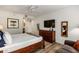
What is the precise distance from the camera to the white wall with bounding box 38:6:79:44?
3.80 ft

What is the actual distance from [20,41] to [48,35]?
1.51ft

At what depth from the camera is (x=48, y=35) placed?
1328 millimetres

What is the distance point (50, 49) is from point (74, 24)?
0.52 meters

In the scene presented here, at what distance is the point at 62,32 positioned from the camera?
4.20ft

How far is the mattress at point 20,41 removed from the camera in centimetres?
106

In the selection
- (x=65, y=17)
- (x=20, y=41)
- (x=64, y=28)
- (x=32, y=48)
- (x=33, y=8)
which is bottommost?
(x=32, y=48)

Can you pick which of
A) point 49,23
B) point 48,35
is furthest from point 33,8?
point 48,35

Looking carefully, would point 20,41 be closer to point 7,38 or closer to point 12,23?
point 7,38

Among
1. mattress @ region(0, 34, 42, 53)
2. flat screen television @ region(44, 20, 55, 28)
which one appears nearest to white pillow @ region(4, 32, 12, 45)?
mattress @ region(0, 34, 42, 53)

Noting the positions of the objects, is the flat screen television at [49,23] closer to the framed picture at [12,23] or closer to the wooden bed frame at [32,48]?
the wooden bed frame at [32,48]

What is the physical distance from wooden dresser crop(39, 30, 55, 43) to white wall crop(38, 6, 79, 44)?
0.08m

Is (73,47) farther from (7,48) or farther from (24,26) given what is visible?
(7,48)

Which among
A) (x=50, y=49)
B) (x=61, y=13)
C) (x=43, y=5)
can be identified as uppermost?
(x=43, y=5)
